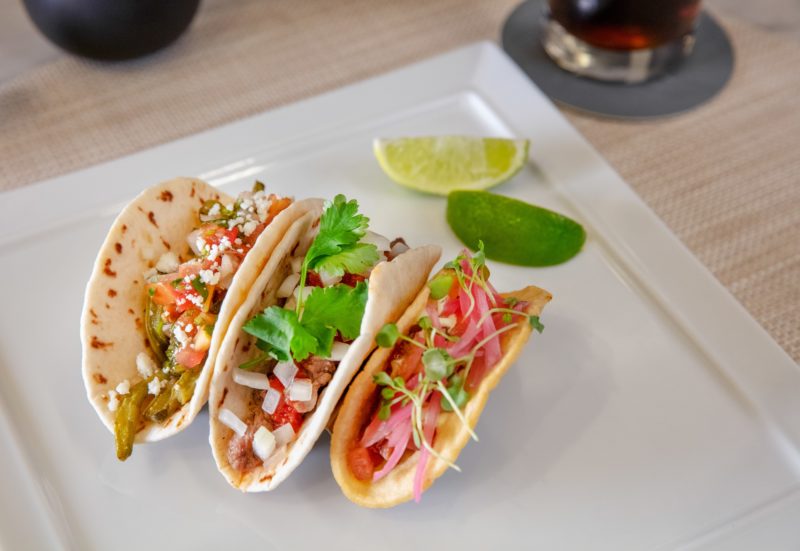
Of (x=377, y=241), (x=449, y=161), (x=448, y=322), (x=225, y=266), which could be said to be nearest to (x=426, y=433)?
(x=448, y=322)

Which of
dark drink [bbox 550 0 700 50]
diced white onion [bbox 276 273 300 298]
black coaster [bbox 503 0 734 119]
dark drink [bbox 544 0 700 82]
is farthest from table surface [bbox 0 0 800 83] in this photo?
diced white onion [bbox 276 273 300 298]

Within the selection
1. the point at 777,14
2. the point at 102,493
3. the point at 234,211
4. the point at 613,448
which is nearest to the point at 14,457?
the point at 102,493

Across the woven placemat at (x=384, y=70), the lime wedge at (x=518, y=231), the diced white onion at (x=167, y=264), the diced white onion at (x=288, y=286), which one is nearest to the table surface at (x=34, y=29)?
the woven placemat at (x=384, y=70)

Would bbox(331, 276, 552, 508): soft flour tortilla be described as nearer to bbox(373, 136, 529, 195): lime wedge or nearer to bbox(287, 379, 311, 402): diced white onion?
bbox(287, 379, 311, 402): diced white onion

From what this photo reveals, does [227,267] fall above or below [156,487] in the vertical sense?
above

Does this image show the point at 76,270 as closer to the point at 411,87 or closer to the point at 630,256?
the point at 411,87

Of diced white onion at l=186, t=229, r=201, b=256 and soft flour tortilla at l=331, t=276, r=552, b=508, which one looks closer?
soft flour tortilla at l=331, t=276, r=552, b=508
